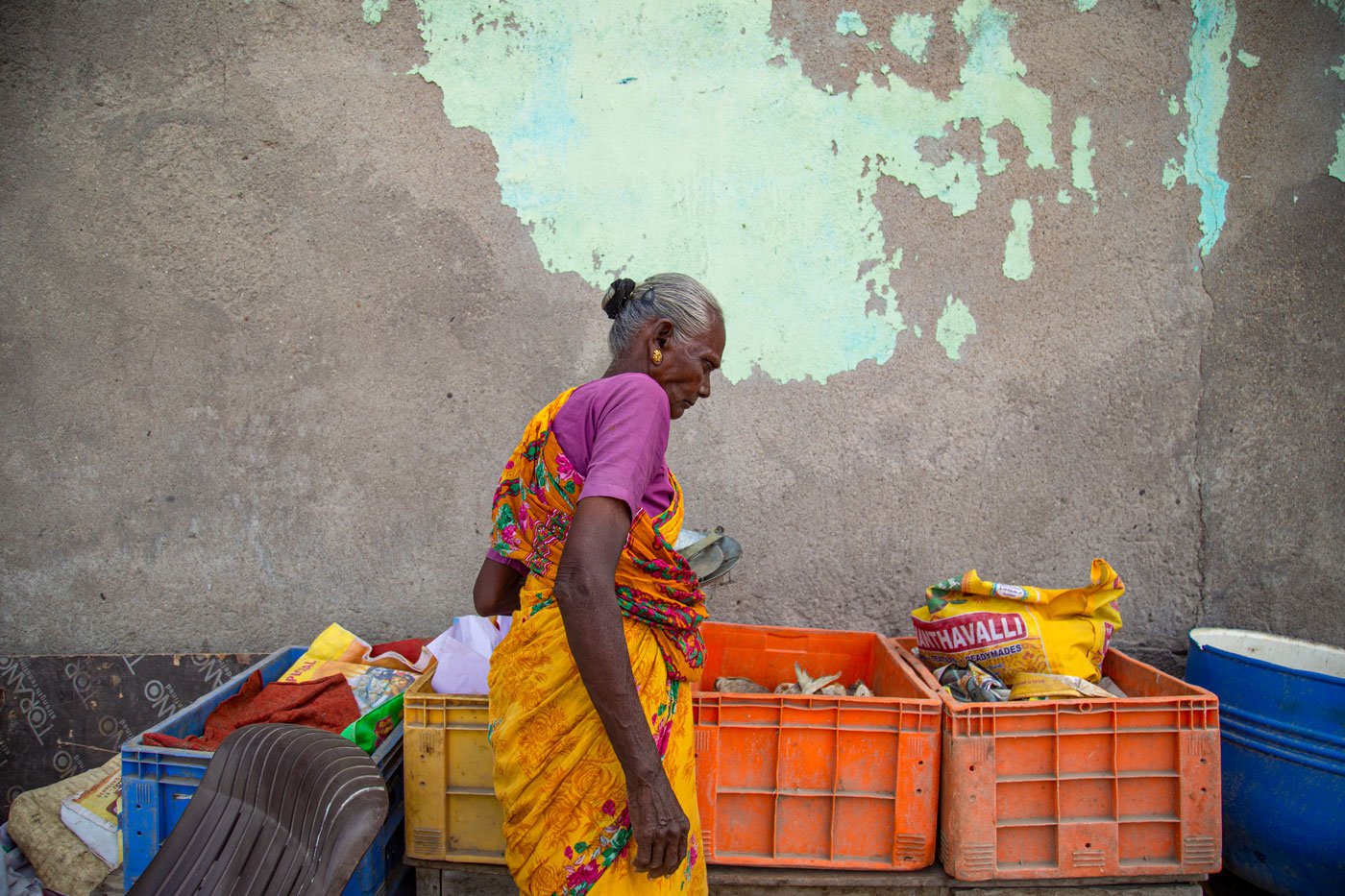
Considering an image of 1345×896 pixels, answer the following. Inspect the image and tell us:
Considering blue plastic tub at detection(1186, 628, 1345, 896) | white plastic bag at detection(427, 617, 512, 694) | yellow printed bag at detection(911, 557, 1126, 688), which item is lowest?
blue plastic tub at detection(1186, 628, 1345, 896)

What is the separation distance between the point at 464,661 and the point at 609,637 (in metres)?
1.13

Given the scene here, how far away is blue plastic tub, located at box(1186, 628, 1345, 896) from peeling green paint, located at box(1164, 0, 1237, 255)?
1.73 metres

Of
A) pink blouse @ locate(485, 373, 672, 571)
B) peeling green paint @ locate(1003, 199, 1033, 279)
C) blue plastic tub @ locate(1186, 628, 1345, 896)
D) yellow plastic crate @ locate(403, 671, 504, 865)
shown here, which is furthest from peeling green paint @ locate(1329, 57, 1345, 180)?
yellow plastic crate @ locate(403, 671, 504, 865)

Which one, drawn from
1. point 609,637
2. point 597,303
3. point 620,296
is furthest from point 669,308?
point 597,303

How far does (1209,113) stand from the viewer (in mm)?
3158

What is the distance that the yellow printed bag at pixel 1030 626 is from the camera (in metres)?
2.37

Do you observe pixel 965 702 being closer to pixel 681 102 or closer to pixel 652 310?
pixel 652 310

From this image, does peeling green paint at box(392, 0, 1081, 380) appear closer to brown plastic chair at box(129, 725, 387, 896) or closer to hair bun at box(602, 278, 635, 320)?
hair bun at box(602, 278, 635, 320)

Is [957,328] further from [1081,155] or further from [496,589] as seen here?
[496,589]

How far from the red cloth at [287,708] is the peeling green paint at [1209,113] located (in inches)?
142

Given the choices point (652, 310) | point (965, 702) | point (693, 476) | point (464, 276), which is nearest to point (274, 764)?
point (652, 310)

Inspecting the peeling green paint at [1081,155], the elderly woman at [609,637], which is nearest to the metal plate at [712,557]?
the elderly woman at [609,637]

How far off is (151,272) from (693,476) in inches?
91.5

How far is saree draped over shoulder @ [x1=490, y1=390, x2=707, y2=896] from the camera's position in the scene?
4.86 feet
